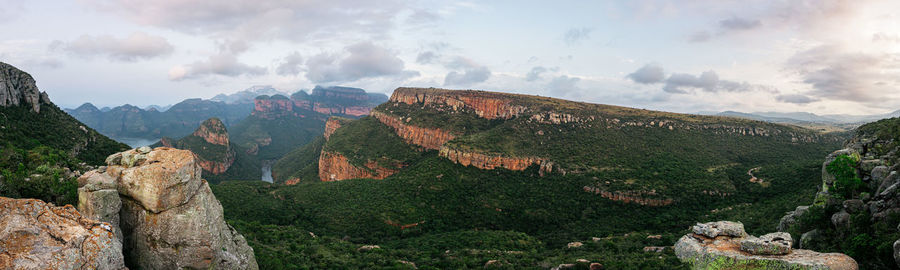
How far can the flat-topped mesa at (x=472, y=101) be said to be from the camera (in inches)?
3907

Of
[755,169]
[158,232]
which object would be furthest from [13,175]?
[755,169]

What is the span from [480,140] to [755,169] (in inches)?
2217

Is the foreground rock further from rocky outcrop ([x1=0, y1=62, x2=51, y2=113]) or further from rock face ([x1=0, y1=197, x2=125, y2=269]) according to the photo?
rocky outcrop ([x1=0, y1=62, x2=51, y2=113])

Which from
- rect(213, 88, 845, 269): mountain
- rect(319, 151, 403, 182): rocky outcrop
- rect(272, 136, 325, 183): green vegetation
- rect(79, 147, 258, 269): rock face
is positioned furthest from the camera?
rect(272, 136, 325, 183): green vegetation

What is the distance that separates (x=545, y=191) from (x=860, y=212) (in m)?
48.2

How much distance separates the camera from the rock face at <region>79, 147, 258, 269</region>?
1477cm

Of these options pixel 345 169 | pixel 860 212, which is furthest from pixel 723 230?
pixel 345 169

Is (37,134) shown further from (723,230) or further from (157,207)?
(723,230)

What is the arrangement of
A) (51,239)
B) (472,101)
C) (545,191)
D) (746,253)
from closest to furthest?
1. (51,239)
2. (746,253)
3. (545,191)
4. (472,101)

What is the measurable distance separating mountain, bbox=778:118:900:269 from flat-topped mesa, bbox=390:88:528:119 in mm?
72515

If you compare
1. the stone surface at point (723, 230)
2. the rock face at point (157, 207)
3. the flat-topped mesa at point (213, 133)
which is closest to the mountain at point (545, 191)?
the stone surface at point (723, 230)

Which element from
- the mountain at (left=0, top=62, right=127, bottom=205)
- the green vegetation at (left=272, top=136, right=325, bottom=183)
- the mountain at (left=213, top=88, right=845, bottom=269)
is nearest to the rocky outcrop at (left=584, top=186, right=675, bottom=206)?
the mountain at (left=213, top=88, right=845, bottom=269)

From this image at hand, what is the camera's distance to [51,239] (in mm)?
9898

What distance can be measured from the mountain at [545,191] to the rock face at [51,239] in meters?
15.7
